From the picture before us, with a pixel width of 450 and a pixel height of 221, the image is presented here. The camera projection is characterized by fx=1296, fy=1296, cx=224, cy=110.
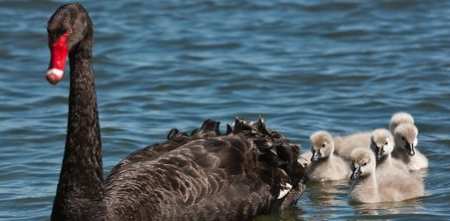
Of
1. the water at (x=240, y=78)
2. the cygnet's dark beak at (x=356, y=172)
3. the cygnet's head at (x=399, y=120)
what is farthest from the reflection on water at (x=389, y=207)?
the cygnet's head at (x=399, y=120)

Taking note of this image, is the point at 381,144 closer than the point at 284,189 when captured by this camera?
No

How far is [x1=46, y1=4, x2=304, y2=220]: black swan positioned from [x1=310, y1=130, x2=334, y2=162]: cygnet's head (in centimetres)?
62

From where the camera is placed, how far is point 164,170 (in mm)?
6281

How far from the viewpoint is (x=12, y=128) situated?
8758 mm

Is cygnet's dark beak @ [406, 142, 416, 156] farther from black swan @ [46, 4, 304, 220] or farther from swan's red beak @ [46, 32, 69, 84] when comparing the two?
swan's red beak @ [46, 32, 69, 84]

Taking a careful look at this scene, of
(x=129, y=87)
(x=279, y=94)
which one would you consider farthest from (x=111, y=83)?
(x=279, y=94)

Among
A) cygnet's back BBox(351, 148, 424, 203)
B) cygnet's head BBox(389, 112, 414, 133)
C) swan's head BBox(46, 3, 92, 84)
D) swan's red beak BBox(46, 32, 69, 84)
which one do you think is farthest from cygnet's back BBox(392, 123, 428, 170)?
swan's red beak BBox(46, 32, 69, 84)

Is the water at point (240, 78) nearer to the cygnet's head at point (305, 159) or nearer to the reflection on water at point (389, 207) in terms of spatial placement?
the reflection on water at point (389, 207)

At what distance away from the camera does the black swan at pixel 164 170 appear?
5.77 m

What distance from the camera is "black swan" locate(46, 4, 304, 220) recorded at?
577cm

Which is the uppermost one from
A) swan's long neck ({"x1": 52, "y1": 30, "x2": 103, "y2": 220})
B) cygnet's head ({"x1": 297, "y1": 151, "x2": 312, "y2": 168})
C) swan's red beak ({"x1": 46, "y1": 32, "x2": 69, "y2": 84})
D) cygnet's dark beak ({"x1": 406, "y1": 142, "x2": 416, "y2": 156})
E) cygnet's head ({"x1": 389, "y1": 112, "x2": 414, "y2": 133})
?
swan's red beak ({"x1": 46, "y1": 32, "x2": 69, "y2": 84})

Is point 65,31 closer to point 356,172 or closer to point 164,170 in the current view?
point 164,170

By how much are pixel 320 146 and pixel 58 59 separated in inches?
109

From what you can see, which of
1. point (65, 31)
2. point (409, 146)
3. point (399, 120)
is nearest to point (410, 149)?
point (409, 146)
